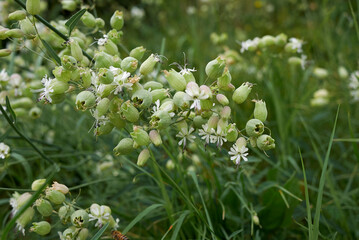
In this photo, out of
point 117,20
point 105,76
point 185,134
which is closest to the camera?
point 105,76

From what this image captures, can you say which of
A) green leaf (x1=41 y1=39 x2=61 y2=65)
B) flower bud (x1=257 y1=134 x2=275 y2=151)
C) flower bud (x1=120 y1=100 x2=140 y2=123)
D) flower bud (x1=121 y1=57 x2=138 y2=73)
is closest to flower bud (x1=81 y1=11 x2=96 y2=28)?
green leaf (x1=41 y1=39 x2=61 y2=65)

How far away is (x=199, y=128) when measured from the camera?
2.97ft

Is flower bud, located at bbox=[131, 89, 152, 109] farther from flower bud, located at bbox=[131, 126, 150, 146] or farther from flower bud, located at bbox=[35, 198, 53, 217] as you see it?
flower bud, located at bbox=[35, 198, 53, 217]

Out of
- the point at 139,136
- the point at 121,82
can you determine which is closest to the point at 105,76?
the point at 121,82

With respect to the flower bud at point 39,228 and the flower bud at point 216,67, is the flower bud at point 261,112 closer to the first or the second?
the flower bud at point 216,67

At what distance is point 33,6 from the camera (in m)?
0.95

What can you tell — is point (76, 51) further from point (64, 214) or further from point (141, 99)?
point (64, 214)

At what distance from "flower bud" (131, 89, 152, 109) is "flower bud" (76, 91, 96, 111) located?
0.10 meters

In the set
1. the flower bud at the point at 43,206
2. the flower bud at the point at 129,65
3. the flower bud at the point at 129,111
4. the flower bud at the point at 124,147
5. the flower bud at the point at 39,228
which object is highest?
the flower bud at the point at 129,65

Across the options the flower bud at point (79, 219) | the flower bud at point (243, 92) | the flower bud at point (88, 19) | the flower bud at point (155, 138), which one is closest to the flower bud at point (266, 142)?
the flower bud at point (243, 92)

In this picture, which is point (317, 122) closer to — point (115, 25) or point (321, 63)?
point (321, 63)

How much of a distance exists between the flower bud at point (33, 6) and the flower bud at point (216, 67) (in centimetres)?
47

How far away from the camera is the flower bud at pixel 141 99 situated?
83cm

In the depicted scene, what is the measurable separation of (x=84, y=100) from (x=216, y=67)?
1.03ft
